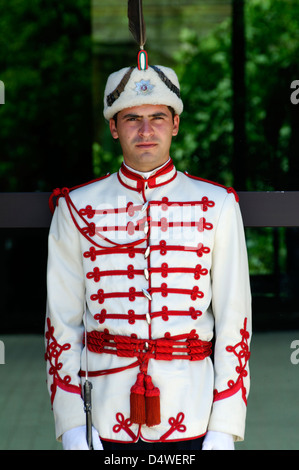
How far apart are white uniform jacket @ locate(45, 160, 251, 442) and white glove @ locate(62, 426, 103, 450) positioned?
0.07 ft

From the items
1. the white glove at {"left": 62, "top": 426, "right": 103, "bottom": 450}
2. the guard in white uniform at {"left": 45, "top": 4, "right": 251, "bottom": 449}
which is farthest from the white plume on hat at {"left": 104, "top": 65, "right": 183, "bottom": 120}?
the white glove at {"left": 62, "top": 426, "right": 103, "bottom": 450}

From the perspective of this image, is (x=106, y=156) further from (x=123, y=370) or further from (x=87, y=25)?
(x=123, y=370)

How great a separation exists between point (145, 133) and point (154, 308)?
483mm

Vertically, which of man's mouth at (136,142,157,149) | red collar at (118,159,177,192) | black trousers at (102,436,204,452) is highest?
man's mouth at (136,142,157,149)

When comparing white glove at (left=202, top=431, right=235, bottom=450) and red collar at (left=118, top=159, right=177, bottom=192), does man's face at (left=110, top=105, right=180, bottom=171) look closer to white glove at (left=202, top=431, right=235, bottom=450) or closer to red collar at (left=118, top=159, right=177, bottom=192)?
red collar at (left=118, top=159, right=177, bottom=192)

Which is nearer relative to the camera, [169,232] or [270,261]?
[169,232]

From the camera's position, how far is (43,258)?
577cm

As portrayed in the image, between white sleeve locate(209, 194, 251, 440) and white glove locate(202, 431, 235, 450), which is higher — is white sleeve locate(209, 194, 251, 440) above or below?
above

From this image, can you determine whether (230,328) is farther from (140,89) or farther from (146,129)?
(140,89)

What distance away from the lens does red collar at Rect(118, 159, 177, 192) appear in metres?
2.13

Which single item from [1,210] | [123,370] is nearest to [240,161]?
[1,210]
